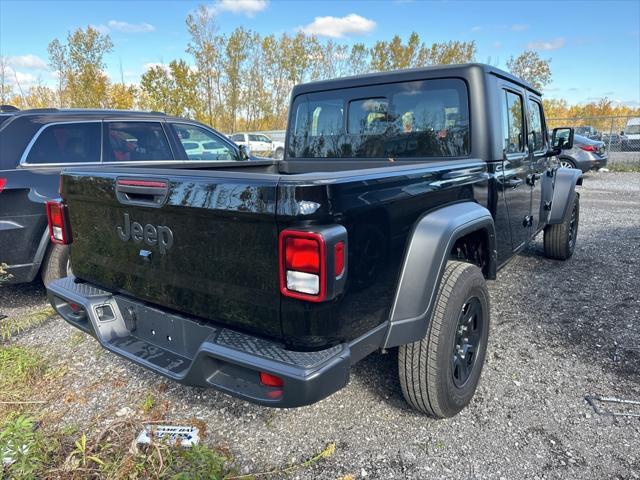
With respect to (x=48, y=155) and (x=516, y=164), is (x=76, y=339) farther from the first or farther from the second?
(x=516, y=164)

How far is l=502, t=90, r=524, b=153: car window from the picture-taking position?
10.8 ft

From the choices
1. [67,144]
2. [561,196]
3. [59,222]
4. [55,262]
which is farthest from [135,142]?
[561,196]

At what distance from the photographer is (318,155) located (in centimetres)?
380

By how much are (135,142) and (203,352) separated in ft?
12.0

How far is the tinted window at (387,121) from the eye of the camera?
10.1 feet

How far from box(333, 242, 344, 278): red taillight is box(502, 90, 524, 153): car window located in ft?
6.86

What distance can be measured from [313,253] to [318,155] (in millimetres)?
2322

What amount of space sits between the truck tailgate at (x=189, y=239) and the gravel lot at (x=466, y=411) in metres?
0.80

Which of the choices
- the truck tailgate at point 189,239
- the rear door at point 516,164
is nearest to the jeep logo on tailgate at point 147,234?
the truck tailgate at point 189,239

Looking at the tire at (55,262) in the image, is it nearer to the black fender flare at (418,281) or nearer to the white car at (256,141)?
the black fender flare at (418,281)

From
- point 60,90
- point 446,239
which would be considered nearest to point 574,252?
point 446,239

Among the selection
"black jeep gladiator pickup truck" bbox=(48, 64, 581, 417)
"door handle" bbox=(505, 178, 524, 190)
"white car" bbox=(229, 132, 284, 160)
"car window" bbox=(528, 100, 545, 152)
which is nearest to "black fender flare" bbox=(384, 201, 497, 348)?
"black jeep gladiator pickup truck" bbox=(48, 64, 581, 417)

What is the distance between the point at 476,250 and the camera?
294 centimetres

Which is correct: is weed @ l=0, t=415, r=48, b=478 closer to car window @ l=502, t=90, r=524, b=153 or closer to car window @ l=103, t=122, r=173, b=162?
car window @ l=103, t=122, r=173, b=162
